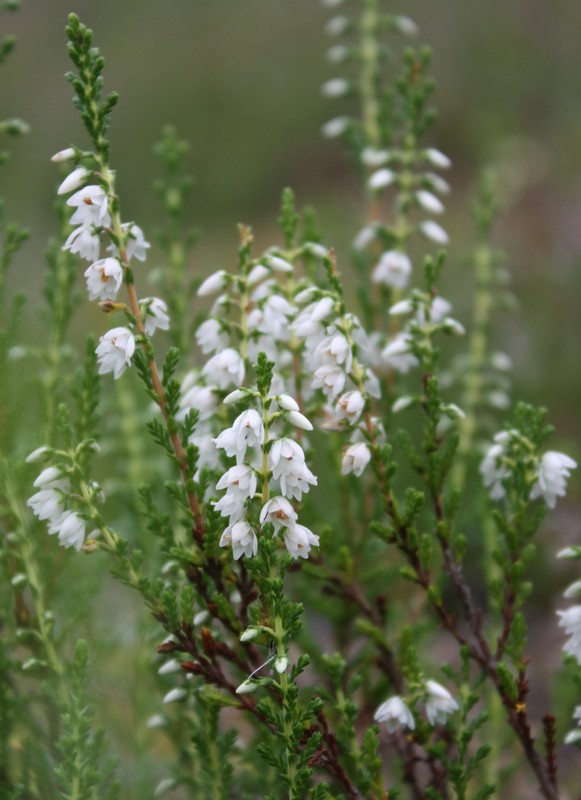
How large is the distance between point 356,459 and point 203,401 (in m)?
0.39

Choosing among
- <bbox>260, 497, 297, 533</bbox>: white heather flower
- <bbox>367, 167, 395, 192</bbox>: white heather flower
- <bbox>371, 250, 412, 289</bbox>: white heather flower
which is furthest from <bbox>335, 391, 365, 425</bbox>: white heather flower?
<bbox>367, 167, 395, 192</bbox>: white heather flower

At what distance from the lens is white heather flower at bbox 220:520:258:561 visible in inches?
62.4

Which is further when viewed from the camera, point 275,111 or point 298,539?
point 275,111

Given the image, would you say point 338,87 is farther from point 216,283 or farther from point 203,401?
point 203,401

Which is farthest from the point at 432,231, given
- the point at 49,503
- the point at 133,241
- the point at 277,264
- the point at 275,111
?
the point at 275,111

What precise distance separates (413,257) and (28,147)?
6956mm

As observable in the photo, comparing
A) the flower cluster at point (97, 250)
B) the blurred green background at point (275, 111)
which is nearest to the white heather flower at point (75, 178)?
the flower cluster at point (97, 250)

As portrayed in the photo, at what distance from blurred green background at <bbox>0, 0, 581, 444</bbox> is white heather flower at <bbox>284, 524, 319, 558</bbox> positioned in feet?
18.2

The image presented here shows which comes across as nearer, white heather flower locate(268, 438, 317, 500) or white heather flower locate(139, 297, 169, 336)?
white heather flower locate(268, 438, 317, 500)

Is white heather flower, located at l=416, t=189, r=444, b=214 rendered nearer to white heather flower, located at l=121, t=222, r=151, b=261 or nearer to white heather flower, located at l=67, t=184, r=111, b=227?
white heather flower, located at l=121, t=222, r=151, b=261

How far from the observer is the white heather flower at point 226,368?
1904 millimetres

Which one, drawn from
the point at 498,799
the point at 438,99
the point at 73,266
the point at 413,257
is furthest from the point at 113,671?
the point at 438,99

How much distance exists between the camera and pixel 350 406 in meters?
1.78

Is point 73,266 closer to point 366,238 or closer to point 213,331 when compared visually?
point 213,331
